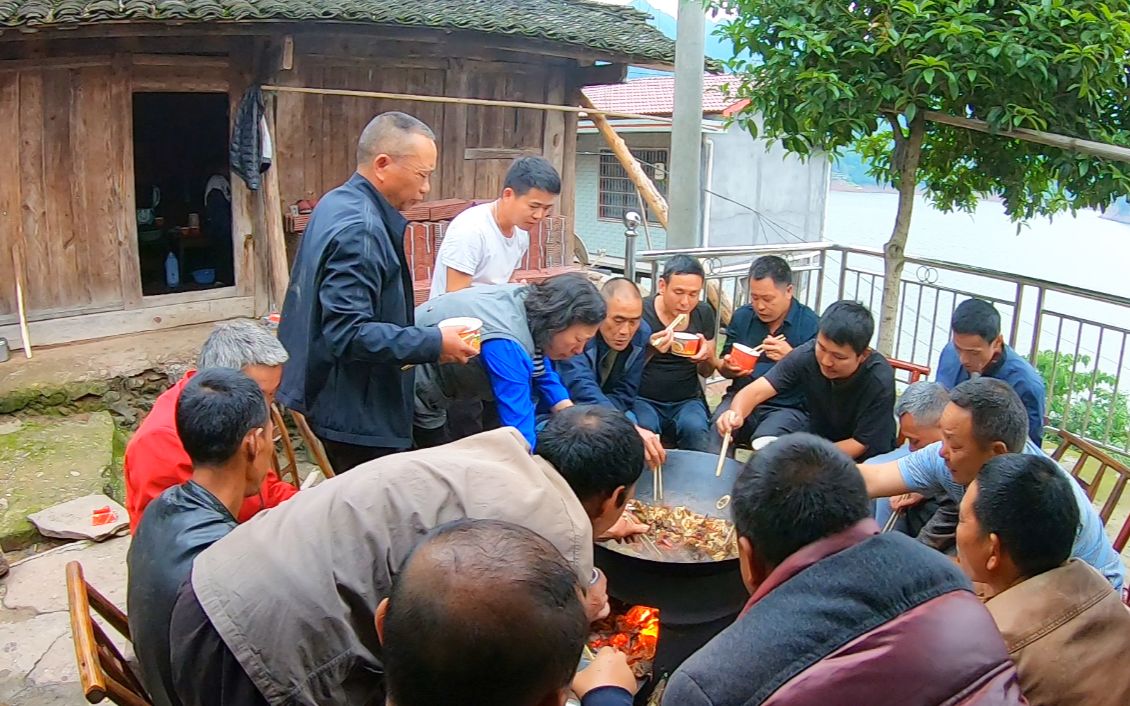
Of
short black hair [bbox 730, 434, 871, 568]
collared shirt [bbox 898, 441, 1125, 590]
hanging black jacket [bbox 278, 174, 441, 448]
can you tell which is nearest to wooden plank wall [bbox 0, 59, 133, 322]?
hanging black jacket [bbox 278, 174, 441, 448]

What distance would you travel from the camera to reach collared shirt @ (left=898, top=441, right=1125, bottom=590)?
110 inches

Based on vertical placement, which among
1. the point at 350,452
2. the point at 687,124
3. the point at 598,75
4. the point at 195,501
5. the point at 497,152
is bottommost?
the point at 350,452

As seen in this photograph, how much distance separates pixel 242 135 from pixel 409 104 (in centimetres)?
187

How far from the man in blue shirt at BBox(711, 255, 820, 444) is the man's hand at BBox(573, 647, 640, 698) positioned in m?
3.04

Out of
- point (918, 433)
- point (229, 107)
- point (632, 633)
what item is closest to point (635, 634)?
point (632, 633)

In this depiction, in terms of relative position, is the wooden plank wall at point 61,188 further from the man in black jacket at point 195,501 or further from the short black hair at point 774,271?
the man in black jacket at point 195,501

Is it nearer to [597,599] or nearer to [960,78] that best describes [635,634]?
[597,599]

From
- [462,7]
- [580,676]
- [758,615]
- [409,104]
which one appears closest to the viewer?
[758,615]

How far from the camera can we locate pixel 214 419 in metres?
2.34

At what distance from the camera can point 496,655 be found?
1277 millimetres

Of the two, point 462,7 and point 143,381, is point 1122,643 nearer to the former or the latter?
point 143,381

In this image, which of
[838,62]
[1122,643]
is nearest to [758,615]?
[1122,643]

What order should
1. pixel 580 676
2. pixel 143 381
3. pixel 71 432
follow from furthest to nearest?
pixel 143 381 → pixel 71 432 → pixel 580 676

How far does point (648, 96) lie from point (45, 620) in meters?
16.8
